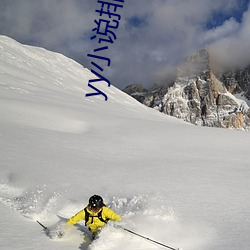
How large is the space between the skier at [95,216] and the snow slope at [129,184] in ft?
0.75

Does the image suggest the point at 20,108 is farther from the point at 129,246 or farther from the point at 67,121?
the point at 129,246

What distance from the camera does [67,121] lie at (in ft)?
59.6

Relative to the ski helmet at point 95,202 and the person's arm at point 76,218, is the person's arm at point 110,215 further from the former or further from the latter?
the person's arm at point 76,218

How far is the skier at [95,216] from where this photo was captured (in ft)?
19.5

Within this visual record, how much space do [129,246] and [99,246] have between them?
53cm

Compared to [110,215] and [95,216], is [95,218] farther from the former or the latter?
[110,215]

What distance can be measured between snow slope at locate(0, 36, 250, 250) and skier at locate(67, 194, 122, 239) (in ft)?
0.75

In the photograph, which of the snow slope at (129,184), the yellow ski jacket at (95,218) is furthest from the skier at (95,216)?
the snow slope at (129,184)

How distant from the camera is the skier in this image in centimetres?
594

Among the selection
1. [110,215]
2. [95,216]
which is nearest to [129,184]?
[110,215]

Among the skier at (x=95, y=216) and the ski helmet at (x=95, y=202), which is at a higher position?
the ski helmet at (x=95, y=202)

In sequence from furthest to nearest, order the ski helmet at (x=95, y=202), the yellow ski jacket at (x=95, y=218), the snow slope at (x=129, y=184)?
the yellow ski jacket at (x=95, y=218), the ski helmet at (x=95, y=202), the snow slope at (x=129, y=184)

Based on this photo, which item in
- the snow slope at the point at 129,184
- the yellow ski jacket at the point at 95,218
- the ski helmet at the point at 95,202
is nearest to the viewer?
the snow slope at the point at 129,184

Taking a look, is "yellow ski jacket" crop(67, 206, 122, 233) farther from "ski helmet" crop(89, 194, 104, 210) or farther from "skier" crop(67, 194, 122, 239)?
"ski helmet" crop(89, 194, 104, 210)
